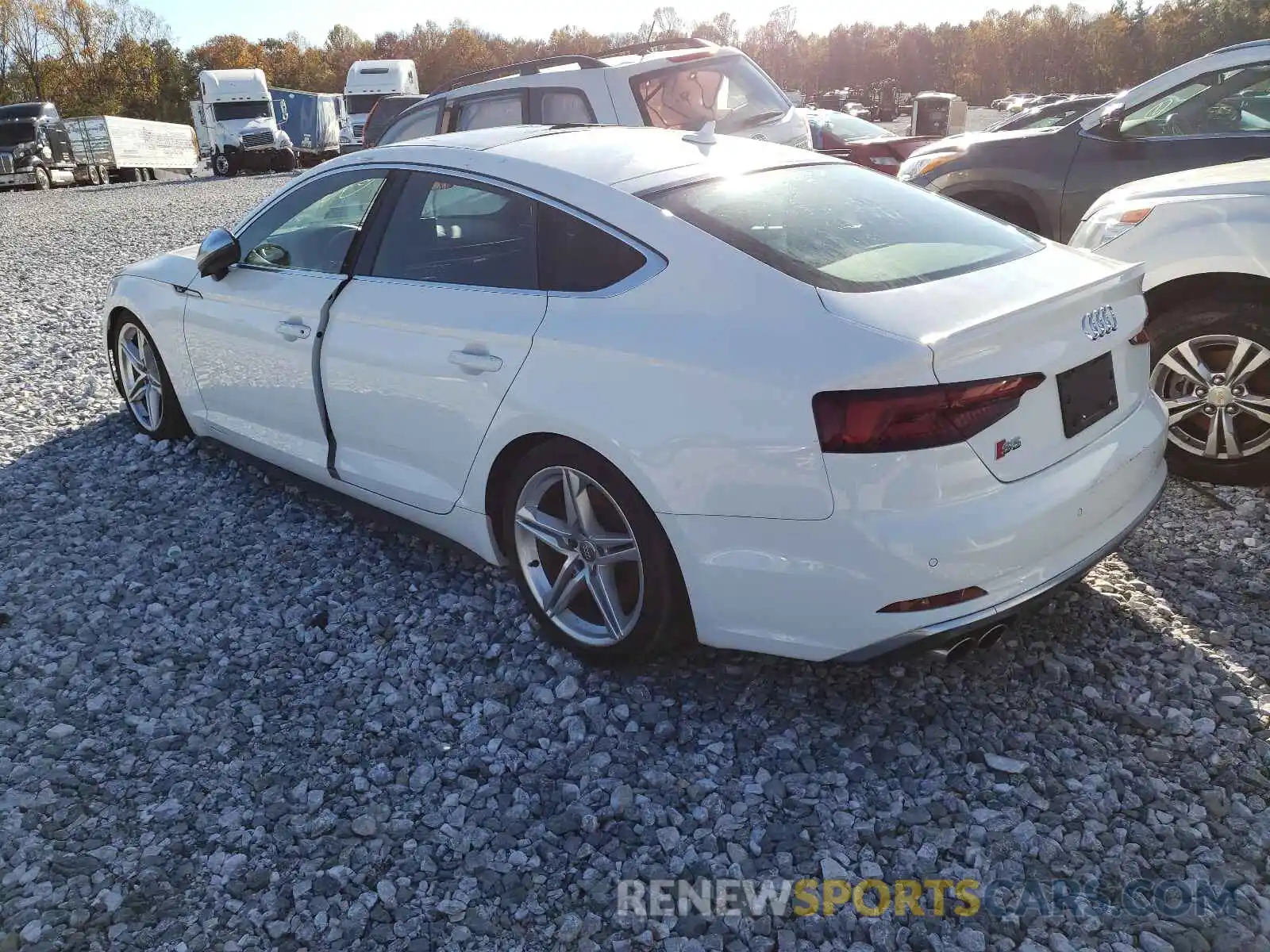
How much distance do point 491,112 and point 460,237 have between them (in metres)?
5.74

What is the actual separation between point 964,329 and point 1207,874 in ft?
4.62

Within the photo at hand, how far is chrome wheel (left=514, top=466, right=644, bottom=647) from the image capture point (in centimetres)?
307

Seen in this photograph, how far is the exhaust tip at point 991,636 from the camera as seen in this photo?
8.57 ft

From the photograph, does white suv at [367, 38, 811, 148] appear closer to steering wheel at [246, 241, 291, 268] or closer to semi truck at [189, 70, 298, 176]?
steering wheel at [246, 241, 291, 268]

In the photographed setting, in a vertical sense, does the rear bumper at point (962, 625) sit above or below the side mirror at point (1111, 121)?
below

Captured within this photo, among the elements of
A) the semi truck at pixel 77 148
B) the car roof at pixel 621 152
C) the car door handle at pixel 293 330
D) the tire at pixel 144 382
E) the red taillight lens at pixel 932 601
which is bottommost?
the red taillight lens at pixel 932 601

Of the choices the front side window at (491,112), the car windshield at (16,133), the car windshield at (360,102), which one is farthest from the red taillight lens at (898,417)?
the car windshield at (360,102)

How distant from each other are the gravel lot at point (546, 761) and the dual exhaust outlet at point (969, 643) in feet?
1.05

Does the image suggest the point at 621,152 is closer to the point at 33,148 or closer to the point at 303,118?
the point at 33,148

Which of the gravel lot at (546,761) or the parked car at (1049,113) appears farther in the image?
the parked car at (1049,113)

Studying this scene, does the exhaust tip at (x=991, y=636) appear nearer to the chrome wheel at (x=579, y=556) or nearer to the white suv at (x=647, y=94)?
the chrome wheel at (x=579, y=556)

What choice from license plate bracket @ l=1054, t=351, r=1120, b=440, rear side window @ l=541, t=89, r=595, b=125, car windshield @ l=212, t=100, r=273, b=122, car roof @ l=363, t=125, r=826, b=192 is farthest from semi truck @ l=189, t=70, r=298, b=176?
license plate bracket @ l=1054, t=351, r=1120, b=440

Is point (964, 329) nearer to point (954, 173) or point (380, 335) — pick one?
point (380, 335)

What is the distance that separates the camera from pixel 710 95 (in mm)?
8289
